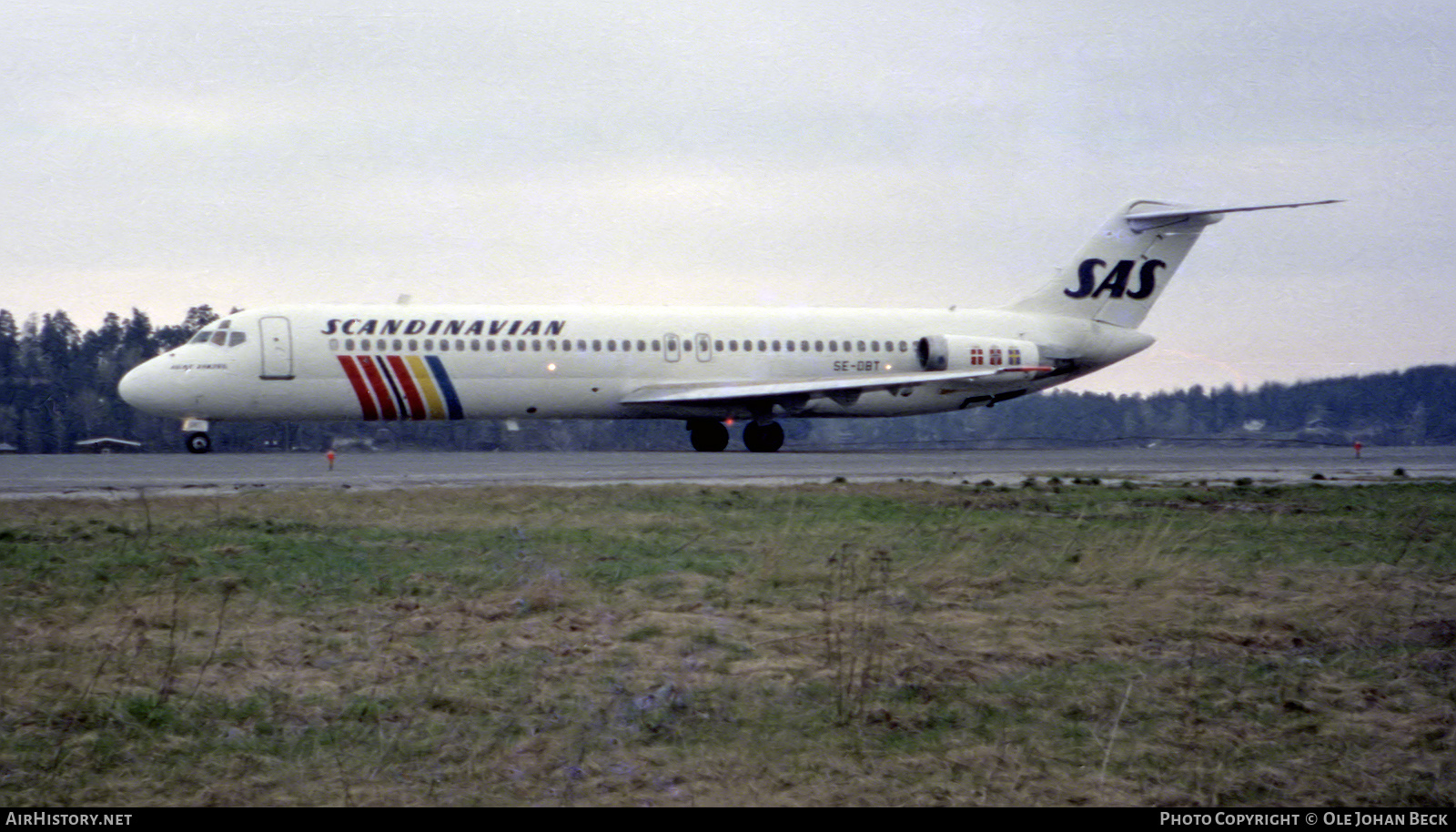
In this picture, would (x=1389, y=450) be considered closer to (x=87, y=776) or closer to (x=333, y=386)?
(x=333, y=386)

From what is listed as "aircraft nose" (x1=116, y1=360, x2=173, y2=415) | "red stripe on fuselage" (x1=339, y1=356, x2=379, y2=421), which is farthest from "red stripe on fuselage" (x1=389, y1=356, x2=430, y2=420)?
"aircraft nose" (x1=116, y1=360, x2=173, y2=415)

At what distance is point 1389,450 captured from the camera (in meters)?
37.8

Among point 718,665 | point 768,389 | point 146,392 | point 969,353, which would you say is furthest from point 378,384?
point 718,665

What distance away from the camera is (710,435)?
37094mm

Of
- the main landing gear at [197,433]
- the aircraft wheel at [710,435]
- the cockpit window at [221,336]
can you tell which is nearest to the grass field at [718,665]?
the cockpit window at [221,336]

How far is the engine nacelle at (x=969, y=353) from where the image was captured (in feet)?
123

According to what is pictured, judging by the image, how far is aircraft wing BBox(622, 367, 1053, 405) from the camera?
3466 cm

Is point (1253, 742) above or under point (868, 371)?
under

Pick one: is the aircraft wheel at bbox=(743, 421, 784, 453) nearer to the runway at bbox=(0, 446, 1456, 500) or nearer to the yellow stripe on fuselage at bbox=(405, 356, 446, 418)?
the runway at bbox=(0, 446, 1456, 500)

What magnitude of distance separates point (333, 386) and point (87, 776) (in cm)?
2679

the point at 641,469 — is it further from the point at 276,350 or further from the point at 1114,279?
the point at 1114,279

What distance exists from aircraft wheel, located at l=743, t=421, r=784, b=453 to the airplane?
0.04 metres

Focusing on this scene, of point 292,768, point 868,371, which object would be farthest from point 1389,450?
point 292,768

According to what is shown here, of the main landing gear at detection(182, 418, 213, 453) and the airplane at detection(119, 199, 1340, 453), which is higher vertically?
the airplane at detection(119, 199, 1340, 453)
